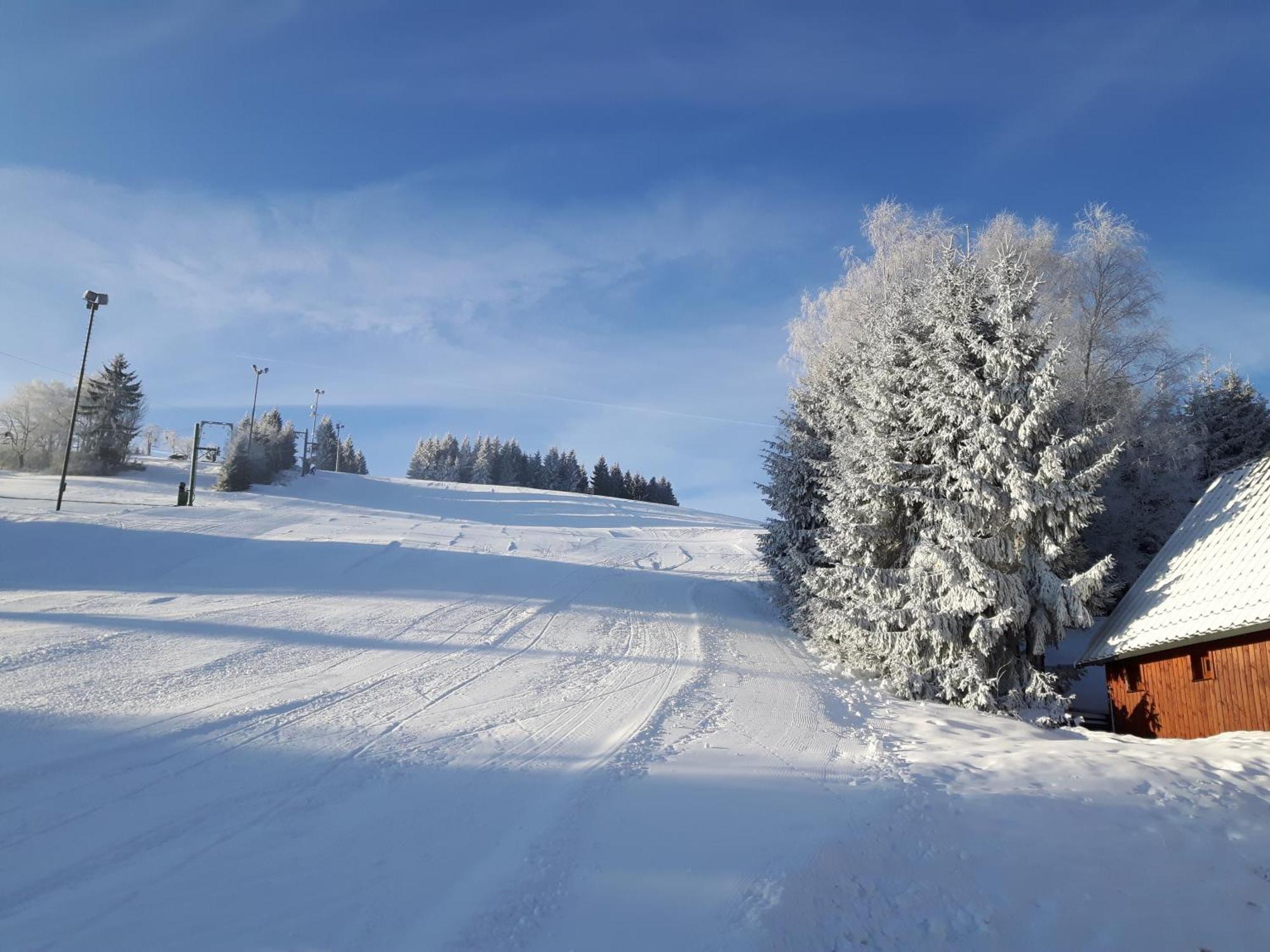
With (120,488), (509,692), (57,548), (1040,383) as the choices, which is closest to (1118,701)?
(1040,383)

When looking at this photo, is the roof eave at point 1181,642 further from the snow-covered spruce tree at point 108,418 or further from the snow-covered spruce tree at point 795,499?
the snow-covered spruce tree at point 108,418

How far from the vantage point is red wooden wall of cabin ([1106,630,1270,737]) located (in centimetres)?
1005

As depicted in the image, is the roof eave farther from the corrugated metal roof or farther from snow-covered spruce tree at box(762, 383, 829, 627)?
snow-covered spruce tree at box(762, 383, 829, 627)

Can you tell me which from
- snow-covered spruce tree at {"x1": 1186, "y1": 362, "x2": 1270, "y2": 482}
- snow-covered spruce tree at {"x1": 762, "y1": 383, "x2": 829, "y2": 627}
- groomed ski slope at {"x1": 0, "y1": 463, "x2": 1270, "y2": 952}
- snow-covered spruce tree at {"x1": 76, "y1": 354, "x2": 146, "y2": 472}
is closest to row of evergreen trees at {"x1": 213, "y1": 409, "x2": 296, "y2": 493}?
snow-covered spruce tree at {"x1": 76, "y1": 354, "x2": 146, "y2": 472}

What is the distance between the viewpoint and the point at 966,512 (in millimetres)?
11914

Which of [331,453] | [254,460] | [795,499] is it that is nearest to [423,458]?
[331,453]

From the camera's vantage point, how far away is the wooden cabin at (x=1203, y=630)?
1014 centimetres

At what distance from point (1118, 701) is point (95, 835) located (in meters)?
15.7

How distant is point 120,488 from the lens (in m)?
34.1

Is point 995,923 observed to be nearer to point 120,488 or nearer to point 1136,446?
point 1136,446

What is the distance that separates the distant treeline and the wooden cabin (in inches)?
2863

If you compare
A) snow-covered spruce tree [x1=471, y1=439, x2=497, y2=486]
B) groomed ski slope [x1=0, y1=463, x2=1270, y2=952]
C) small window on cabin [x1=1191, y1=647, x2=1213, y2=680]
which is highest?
snow-covered spruce tree [x1=471, y1=439, x2=497, y2=486]

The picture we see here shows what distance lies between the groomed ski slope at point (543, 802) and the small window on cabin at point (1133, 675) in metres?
2.67

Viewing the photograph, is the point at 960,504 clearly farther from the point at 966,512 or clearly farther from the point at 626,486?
the point at 626,486
